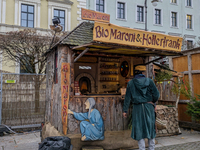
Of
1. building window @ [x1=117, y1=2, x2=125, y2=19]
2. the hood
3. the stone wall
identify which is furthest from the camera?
building window @ [x1=117, y1=2, x2=125, y2=19]

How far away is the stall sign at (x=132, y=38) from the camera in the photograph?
4.48 m

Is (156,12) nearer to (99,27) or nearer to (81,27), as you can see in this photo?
(81,27)

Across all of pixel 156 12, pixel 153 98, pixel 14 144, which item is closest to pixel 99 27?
pixel 153 98

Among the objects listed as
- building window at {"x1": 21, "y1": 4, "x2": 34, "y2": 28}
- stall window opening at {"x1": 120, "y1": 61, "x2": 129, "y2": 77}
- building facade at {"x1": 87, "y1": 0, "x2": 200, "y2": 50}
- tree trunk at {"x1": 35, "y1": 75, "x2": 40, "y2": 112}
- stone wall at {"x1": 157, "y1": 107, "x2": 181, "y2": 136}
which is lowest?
stone wall at {"x1": 157, "y1": 107, "x2": 181, "y2": 136}

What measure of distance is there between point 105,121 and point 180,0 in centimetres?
2602

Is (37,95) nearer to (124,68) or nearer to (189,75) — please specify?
(124,68)

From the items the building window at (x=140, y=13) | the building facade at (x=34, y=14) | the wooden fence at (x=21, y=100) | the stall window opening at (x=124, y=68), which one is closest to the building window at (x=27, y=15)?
the building facade at (x=34, y=14)

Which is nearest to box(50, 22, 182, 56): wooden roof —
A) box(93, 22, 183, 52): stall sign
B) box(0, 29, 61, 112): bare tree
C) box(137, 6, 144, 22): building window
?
box(93, 22, 183, 52): stall sign

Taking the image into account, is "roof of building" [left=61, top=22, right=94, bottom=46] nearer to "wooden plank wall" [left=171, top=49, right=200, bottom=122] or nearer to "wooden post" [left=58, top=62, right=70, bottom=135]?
"wooden post" [left=58, top=62, right=70, bottom=135]

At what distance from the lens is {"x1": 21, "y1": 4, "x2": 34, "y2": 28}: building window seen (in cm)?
1814

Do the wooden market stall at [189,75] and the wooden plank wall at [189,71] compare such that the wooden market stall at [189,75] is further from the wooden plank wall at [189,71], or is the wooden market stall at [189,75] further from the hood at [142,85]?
the hood at [142,85]

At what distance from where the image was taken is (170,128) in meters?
7.42

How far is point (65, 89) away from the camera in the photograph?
219 inches

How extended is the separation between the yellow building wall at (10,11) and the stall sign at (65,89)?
14.2 m
